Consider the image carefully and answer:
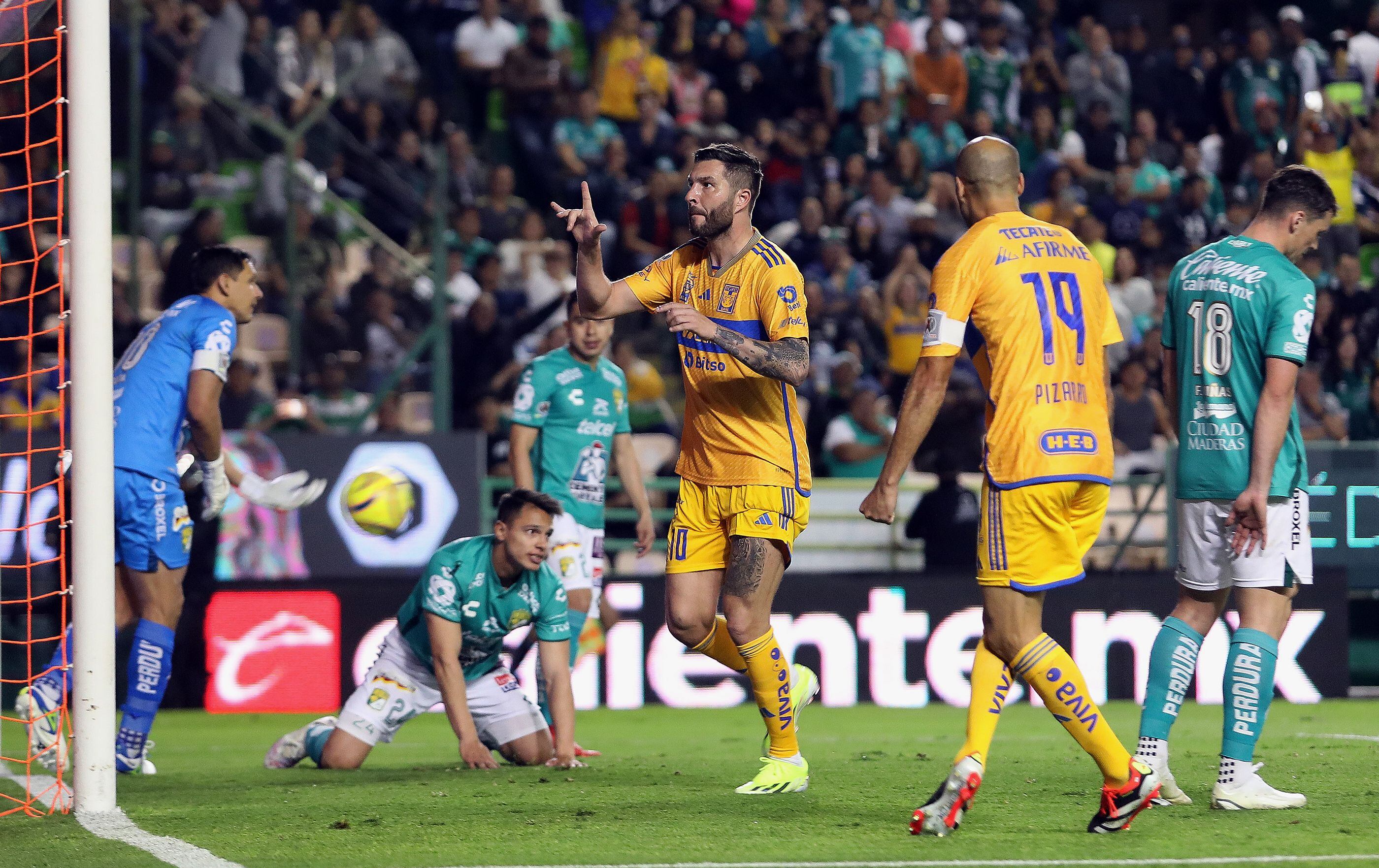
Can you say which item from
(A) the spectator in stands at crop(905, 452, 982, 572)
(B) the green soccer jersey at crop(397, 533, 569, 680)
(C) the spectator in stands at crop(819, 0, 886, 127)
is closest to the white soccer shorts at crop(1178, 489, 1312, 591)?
(B) the green soccer jersey at crop(397, 533, 569, 680)

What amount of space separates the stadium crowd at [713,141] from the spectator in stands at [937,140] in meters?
0.04

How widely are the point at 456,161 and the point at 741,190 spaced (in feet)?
35.5

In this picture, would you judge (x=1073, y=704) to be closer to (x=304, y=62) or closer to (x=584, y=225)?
(x=584, y=225)

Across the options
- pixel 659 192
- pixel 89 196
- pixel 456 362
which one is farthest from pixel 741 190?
pixel 659 192

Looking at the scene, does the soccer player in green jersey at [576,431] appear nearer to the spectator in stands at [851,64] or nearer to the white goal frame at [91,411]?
the white goal frame at [91,411]

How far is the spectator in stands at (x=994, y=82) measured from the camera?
18.7 meters

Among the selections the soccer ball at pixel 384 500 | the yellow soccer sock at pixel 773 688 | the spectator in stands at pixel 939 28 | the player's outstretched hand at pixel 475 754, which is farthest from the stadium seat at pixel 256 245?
the yellow soccer sock at pixel 773 688

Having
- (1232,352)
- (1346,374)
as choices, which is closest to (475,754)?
(1232,352)

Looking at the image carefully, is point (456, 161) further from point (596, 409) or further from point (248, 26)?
point (596, 409)

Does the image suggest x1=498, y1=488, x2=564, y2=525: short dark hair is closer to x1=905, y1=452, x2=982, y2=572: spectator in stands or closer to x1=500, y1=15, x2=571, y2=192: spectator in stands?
x1=905, y1=452, x2=982, y2=572: spectator in stands

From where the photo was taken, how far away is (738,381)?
665 cm

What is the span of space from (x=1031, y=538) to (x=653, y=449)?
892 cm

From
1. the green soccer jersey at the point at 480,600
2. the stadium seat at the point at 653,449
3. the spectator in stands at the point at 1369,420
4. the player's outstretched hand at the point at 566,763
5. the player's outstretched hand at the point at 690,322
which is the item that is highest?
the player's outstretched hand at the point at 690,322

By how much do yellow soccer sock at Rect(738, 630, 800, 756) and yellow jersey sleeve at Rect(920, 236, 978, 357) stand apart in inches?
62.1
